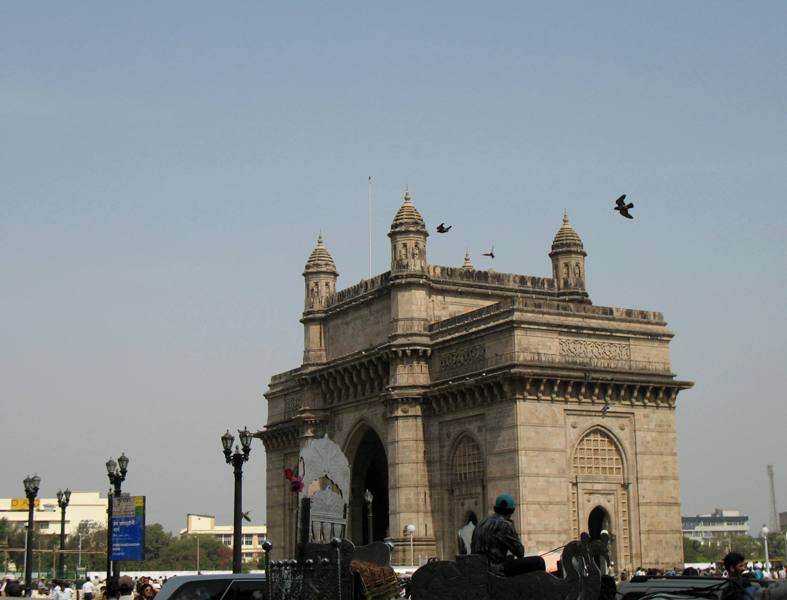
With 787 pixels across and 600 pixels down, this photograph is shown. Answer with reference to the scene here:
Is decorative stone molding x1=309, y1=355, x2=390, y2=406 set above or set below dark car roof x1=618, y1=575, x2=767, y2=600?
above

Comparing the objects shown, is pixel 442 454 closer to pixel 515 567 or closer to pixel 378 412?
pixel 378 412

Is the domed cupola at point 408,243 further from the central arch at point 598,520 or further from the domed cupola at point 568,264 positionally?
the central arch at point 598,520

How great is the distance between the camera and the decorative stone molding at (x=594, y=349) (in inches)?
1777

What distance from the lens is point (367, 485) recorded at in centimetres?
5641

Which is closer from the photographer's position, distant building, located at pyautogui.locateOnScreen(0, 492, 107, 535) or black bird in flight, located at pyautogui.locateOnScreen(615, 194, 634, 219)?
black bird in flight, located at pyautogui.locateOnScreen(615, 194, 634, 219)

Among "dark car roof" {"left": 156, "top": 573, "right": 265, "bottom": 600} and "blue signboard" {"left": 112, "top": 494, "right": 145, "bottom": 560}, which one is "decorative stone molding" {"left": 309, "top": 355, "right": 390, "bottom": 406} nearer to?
"blue signboard" {"left": 112, "top": 494, "right": 145, "bottom": 560}

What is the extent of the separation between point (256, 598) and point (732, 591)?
5.27m

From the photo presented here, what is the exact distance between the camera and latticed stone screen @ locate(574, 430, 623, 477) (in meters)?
45.2

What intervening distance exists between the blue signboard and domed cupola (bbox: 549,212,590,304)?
1180 inches

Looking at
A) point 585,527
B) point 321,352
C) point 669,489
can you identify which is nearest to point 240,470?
point 585,527

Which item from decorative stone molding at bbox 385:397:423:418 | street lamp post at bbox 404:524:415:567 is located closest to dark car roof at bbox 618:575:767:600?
street lamp post at bbox 404:524:415:567

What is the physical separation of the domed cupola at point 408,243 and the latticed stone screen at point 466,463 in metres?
7.14

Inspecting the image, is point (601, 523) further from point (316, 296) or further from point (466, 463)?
point (316, 296)

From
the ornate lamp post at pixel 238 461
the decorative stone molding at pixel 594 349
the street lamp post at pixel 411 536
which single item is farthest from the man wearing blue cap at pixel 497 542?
the street lamp post at pixel 411 536
